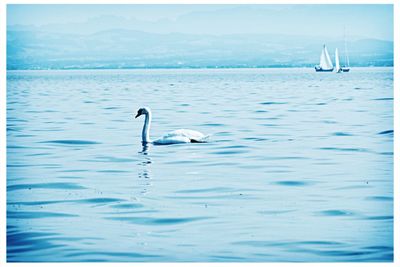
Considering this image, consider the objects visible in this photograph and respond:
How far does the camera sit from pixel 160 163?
1914cm

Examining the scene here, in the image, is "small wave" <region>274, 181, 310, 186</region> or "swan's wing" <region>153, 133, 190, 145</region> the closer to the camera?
"small wave" <region>274, 181, 310, 186</region>

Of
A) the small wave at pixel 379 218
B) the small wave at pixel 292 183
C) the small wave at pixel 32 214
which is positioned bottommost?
the small wave at pixel 292 183

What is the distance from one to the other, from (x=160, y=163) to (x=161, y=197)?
15.5 ft

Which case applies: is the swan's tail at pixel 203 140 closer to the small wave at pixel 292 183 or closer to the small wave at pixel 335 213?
the small wave at pixel 292 183

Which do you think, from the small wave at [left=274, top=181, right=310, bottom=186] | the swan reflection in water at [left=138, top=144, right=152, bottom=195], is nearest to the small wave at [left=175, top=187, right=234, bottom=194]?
the swan reflection in water at [left=138, top=144, right=152, bottom=195]

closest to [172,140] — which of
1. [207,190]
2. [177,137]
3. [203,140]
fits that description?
[177,137]

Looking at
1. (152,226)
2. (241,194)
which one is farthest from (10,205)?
(241,194)

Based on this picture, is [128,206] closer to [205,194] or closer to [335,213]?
[205,194]

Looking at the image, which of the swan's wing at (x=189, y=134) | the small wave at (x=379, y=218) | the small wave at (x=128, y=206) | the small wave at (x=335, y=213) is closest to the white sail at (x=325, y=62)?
the swan's wing at (x=189, y=134)

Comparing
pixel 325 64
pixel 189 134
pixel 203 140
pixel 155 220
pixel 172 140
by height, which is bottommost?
pixel 325 64

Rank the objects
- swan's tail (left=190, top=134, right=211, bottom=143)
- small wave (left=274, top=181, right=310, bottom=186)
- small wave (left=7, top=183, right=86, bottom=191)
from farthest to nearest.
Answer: swan's tail (left=190, top=134, right=211, bottom=143) → small wave (left=274, top=181, right=310, bottom=186) → small wave (left=7, top=183, right=86, bottom=191)

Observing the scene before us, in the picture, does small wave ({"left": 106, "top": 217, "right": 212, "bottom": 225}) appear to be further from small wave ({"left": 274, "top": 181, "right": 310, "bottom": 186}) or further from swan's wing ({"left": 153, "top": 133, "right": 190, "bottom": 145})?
swan's wing ({"left": 153, "top": 133, "right": 190, "bottom": 145})
